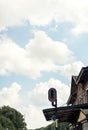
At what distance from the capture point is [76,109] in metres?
23.9

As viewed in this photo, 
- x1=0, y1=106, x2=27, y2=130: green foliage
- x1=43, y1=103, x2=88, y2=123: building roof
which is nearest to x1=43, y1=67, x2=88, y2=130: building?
x1=43, y1=103, x2=88, y2=123: building roof

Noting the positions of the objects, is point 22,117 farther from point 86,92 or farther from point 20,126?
point 86,92

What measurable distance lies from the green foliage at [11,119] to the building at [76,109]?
222ft

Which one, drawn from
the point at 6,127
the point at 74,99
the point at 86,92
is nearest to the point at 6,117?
the point at 6,127

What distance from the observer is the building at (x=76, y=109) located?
2311 cm

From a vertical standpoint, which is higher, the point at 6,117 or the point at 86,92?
the point at 6,117

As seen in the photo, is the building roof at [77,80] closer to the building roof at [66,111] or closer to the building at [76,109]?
the building at [76,109]

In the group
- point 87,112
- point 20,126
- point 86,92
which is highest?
point 20,126

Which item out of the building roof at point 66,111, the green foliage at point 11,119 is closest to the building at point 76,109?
the building roof at point 66,111

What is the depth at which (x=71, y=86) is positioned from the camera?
36.7m

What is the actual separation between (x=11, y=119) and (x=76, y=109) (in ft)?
282

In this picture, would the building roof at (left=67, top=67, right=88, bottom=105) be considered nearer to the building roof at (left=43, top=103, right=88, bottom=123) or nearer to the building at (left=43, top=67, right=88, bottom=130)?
the building at (left=43, top=67, right=88, bottom=130)

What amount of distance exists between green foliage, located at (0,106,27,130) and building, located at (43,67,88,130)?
6763 cm

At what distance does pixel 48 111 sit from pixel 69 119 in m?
6.01
